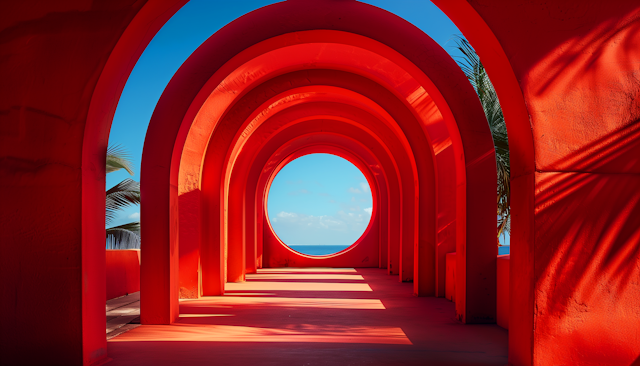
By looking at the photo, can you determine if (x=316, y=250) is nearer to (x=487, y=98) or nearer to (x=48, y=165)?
(x=487, y=98)

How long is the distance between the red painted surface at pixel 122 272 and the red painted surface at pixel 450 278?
5849 mm

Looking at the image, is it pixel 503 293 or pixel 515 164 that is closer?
pixel 515 164

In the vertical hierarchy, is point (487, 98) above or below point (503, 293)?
above

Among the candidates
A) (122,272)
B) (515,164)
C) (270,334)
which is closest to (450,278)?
(270,334)

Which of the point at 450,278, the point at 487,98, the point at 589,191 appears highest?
the point at 487,98

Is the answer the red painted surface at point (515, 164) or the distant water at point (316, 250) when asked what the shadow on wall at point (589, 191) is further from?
the distant water at point (316, 250)

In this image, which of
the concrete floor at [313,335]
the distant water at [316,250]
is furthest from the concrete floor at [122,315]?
the distant water at [316,250]

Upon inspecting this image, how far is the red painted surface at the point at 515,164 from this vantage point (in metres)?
3.47

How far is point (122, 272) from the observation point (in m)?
Answer: 9.09

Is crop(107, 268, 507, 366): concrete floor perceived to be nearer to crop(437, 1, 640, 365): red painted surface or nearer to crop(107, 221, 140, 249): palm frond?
crop(437, 1, 640, 365): red painted surface

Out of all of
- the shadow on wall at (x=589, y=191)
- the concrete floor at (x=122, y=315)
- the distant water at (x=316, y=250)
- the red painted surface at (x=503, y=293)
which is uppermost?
the shadow on wall at (x=589, y=191)

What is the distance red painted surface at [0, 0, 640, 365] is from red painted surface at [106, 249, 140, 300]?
4840 mm

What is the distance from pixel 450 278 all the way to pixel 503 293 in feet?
7.52

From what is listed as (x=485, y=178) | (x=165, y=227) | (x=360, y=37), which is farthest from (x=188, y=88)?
(x=485, y=178)
